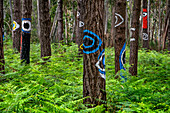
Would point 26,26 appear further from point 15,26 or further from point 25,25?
point 15,26

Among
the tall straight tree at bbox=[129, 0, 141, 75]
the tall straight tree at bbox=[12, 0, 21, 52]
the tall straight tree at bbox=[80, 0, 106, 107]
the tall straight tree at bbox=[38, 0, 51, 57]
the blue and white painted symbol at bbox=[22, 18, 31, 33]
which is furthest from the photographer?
the tall straight tree at bbox=[12, 0, 21, 52]

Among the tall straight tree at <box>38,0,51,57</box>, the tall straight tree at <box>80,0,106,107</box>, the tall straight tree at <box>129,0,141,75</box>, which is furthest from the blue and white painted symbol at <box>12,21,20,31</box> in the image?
the tall straight tree at <box>80,0,106,107</box>

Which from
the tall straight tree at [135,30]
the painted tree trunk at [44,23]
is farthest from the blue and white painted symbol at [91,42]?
the painted tree trunk at [44,23]

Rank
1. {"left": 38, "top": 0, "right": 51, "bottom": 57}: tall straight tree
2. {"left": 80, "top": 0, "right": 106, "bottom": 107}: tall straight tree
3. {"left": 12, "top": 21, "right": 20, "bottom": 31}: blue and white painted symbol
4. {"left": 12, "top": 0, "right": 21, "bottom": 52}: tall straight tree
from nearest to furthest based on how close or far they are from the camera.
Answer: {"left": 80, "top": 0, "right": 106, "bottom": 107}: tall straight tree → {"left": 38, "top": 0, "right": 51, "bottom": 57}: tall straight tree → {"left": 12, "top": 0, "right": 21, "bottom": 52}: tall straight tree → {"left": 12, "top": 21, "right": 20, "bottom": 31}: blue and white painted symbol

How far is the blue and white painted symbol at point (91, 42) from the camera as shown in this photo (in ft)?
9.67

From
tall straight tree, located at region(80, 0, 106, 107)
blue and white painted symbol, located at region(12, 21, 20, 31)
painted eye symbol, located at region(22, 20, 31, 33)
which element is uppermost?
blue and white painted symbol, located at region(12, 21, 20, 31)

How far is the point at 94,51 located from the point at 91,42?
16 cm

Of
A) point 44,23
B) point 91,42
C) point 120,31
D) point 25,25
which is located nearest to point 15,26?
point 44,23

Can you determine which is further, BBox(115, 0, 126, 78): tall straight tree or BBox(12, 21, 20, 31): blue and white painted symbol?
BBox(12, 21, 20, 31): blue and white painted symbol

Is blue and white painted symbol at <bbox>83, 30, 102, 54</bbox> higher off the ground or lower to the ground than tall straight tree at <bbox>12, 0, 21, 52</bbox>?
lower

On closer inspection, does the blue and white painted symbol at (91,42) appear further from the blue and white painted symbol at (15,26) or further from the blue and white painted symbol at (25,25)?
the blue and white painted symbol at (15,26)

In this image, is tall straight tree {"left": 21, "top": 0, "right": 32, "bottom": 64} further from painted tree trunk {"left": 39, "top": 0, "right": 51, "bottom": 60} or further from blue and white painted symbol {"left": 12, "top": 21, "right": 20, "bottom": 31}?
blue and white painted symbol {"left": 12, "top": 21, "right": 20, "bottom": 31}

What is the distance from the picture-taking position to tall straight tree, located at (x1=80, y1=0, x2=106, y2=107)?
293cm

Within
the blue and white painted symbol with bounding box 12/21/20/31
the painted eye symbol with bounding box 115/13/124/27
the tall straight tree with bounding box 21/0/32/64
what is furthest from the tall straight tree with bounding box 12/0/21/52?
the painted eye symbol with bounding box 115/13/124/27
